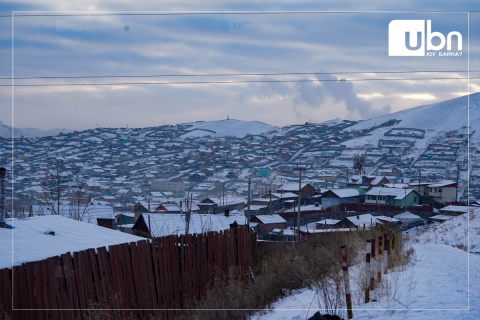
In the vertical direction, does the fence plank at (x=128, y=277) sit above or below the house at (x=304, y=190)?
above

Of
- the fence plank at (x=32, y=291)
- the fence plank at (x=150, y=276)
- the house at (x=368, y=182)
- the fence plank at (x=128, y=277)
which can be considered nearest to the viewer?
the fence plank at (x=32, y=291)

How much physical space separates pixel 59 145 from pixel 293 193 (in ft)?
124

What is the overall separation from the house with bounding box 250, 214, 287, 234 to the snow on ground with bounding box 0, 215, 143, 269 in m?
26.8

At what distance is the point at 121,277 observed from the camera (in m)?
6.23

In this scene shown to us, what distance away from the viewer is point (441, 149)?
258 feet

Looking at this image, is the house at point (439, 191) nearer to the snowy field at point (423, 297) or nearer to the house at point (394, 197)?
the house at point (394, 197)

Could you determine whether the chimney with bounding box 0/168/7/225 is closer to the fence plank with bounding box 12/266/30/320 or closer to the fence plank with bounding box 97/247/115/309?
the fence plank with bounding box 12/266/30/320

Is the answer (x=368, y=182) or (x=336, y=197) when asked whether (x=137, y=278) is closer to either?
(x=336, y=197)

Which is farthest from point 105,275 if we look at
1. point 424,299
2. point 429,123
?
point 429,123

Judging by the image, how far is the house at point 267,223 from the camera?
1356 inches

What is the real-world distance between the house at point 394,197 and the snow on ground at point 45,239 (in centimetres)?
4411

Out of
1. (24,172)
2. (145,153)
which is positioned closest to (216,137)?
(145,153)

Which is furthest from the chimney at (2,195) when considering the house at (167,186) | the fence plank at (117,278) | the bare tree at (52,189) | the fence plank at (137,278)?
the house at (167,186)

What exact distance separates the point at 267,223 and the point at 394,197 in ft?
68.1
